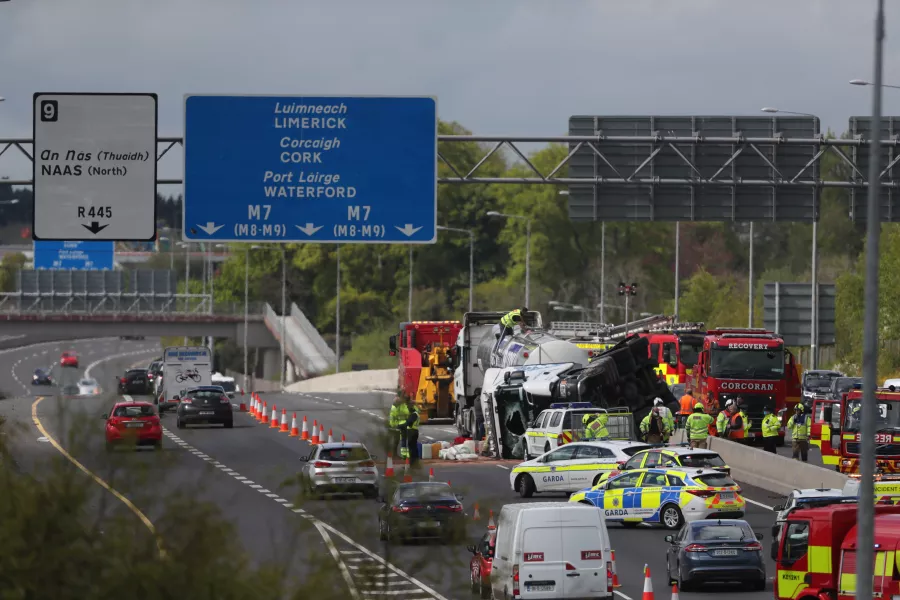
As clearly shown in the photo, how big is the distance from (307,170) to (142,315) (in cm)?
7566

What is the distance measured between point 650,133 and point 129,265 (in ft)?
399

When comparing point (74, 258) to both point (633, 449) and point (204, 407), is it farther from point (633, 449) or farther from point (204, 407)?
point (633, 449)

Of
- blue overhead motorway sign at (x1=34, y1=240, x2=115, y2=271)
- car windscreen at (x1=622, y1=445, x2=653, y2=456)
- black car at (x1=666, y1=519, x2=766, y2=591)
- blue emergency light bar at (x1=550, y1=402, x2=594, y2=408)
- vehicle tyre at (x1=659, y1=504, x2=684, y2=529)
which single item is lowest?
vehicle tyre at (x1=659, y1=504, x2=684, y2=529)

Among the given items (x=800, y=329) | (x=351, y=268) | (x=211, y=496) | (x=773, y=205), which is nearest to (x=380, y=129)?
(x=773, y=205)

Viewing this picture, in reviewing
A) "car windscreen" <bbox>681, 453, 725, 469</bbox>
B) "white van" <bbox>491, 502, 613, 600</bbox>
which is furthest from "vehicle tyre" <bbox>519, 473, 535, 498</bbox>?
"white van" <bbox>491, 502, 613, 600</bbox>

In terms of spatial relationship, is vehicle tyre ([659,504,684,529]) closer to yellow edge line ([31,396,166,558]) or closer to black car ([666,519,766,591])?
black car ([666,519,766,591])

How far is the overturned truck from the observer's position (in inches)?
1636

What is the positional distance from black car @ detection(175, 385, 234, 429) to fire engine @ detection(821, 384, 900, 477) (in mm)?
24324

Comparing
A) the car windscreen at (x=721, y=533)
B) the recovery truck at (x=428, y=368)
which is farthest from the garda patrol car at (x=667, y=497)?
the recovery truck at (x=428, y=368)

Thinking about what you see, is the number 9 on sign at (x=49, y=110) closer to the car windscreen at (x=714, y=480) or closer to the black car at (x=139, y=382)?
the car windscreen at (x=714, y=480)

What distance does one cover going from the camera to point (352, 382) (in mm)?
93500

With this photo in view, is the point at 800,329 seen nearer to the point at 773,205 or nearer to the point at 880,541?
the point at 773,205

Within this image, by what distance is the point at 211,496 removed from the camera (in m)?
9.86

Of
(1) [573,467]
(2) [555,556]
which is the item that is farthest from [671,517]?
(2) [555,556]
